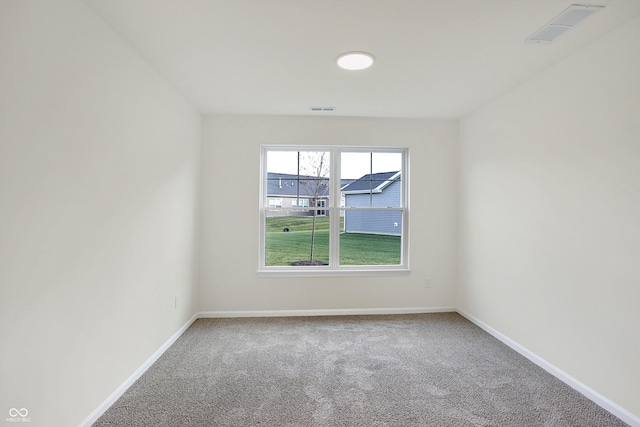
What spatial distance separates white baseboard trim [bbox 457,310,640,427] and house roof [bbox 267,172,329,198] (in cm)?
254

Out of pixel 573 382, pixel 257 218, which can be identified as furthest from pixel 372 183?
pixel 573 382

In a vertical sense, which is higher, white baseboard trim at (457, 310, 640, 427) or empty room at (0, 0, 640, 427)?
empty room at (0, 0, 640, 427)

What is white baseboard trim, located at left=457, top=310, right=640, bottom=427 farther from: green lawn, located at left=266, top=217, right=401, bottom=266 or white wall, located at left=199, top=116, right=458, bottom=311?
green lawn, located at left=266, top=217, right=401, bottom=266

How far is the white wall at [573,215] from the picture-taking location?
73.5 inches

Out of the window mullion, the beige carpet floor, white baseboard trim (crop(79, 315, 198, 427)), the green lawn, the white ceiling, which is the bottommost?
the beige carpet floor

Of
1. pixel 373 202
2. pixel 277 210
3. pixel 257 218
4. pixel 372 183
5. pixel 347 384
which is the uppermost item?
pixel 372 183

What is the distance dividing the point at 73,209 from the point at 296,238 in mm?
2562

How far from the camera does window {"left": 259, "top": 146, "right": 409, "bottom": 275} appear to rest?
388 centimetres

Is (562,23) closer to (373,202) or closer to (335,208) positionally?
(373,202)

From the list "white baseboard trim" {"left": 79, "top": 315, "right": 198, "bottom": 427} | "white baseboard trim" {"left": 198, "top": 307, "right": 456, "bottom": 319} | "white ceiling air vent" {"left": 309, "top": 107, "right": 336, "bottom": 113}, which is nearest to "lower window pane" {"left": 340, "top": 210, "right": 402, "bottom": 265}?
"white baseboard trim" {"left": 198, "top": 307, "right": 456, "bottom": 319}

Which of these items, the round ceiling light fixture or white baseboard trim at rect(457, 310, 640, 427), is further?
the round ceiling light fixture

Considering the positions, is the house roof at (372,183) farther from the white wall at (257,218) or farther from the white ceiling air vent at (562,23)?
the white ceiling air vent at (562,23)

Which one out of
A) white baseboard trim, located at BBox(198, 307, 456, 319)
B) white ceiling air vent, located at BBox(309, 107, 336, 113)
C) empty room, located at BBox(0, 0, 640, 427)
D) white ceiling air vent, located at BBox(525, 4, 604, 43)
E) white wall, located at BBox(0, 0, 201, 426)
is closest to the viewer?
white wall, located at BBox(0, 0, 201, 426)

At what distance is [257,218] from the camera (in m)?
3.68
